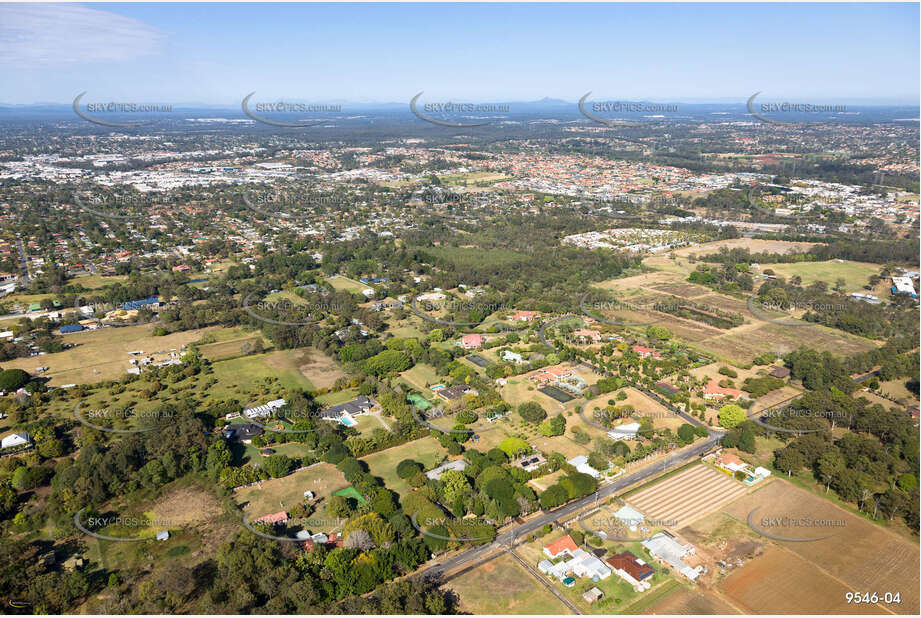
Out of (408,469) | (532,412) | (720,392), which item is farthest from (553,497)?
(720,392)

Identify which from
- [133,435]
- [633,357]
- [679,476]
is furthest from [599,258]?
[133,435]

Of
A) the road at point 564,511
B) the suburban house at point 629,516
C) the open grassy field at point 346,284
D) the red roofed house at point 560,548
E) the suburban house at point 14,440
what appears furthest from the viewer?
the open grassy field at point 346,284

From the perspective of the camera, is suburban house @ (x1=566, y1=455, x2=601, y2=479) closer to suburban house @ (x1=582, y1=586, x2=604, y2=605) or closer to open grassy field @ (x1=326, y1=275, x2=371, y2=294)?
suburban house @ (x1=582, y1=586, x2=604, y2=605)

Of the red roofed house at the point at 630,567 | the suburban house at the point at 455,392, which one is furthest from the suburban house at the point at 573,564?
the suburban house at the point at 455,392

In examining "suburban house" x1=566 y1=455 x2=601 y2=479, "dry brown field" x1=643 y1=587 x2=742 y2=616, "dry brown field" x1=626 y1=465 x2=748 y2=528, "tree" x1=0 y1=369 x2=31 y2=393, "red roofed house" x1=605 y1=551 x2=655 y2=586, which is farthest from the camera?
"tree" x1=0 y1=369 x2=31 y2=393

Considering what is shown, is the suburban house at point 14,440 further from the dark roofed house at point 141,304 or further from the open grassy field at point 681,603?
the open grassy field at point 681,603

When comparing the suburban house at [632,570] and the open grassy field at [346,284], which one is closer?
the suburban house at [632,570]

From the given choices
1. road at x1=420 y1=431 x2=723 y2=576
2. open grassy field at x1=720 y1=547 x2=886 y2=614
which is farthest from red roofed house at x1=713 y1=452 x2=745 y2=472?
open grassy field at x1=720 y1=547 x2=886 y2=614
